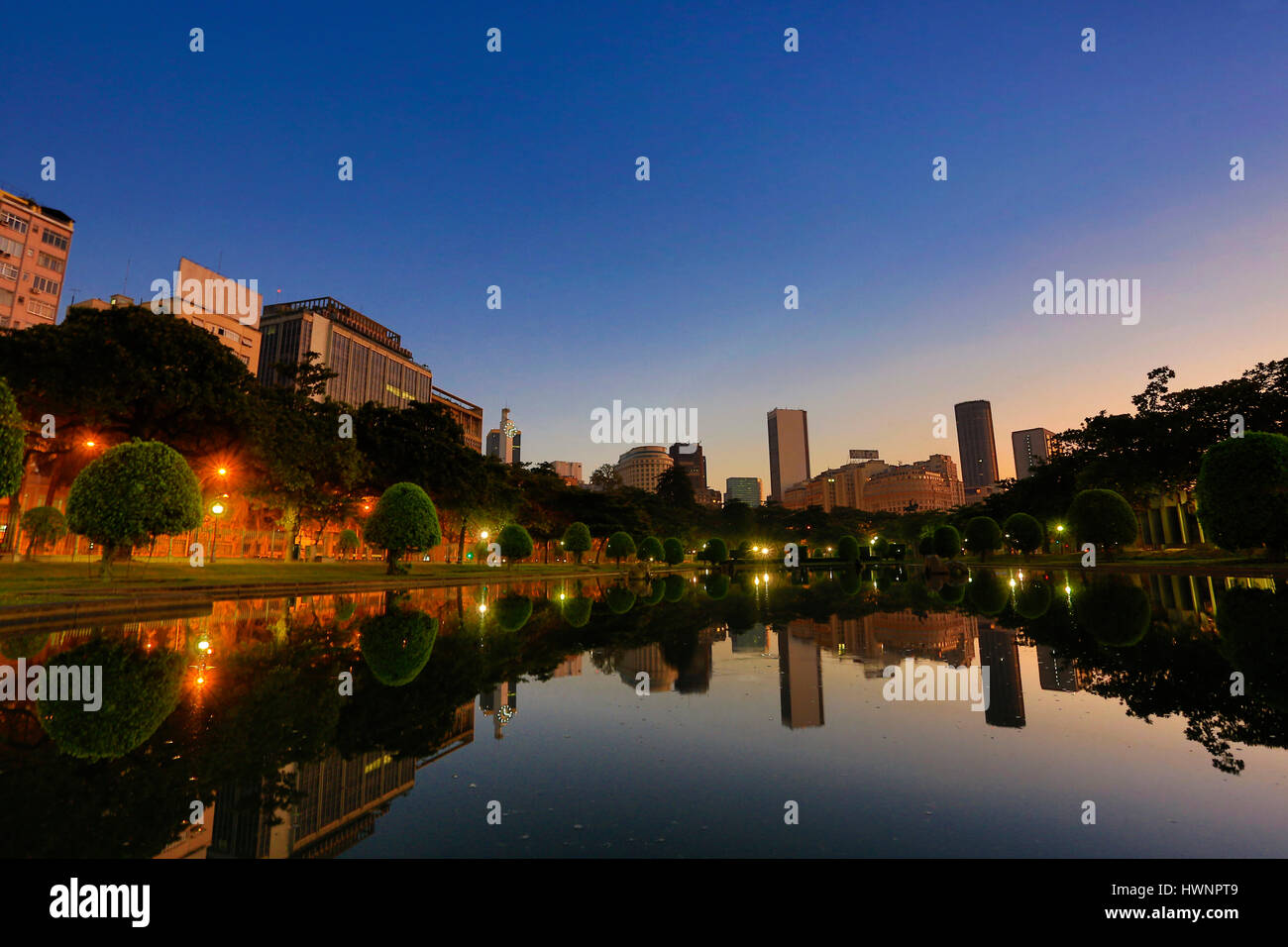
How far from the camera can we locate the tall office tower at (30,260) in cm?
5944

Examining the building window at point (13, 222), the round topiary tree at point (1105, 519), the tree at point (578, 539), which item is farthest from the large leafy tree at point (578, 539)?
the building window at point (13, 222)

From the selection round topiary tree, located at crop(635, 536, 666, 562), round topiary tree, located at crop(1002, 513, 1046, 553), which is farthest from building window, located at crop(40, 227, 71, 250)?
round topiary tree, located at crop(1002, 513, 1046, 553)

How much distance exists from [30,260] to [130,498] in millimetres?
66696

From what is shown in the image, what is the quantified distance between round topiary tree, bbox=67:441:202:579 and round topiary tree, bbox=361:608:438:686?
9298 mm

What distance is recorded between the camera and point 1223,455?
28250 millimetres

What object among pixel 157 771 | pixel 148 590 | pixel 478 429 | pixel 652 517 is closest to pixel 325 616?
pixel 148 590

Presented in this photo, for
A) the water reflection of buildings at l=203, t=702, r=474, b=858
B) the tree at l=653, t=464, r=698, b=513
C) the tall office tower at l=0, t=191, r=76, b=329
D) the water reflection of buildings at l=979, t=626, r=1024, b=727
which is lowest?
the water reflection of buildings at l=979, t=626, r=1024, b=727

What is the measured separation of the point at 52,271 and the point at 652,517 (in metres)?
70.5

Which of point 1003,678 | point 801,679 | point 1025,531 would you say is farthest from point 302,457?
point 1025,531

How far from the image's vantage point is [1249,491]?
27078 mm

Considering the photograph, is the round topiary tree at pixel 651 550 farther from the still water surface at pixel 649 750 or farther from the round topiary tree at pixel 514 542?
the still water surface at pixel 649 750

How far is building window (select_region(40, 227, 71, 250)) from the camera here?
63.0 meters

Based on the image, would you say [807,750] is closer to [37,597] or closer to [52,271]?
[37,597]

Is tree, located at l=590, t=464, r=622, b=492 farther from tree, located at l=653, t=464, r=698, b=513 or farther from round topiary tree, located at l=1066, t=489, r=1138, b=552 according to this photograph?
round topiary tree, located at l=1066, t=489, r=1138, b=552
